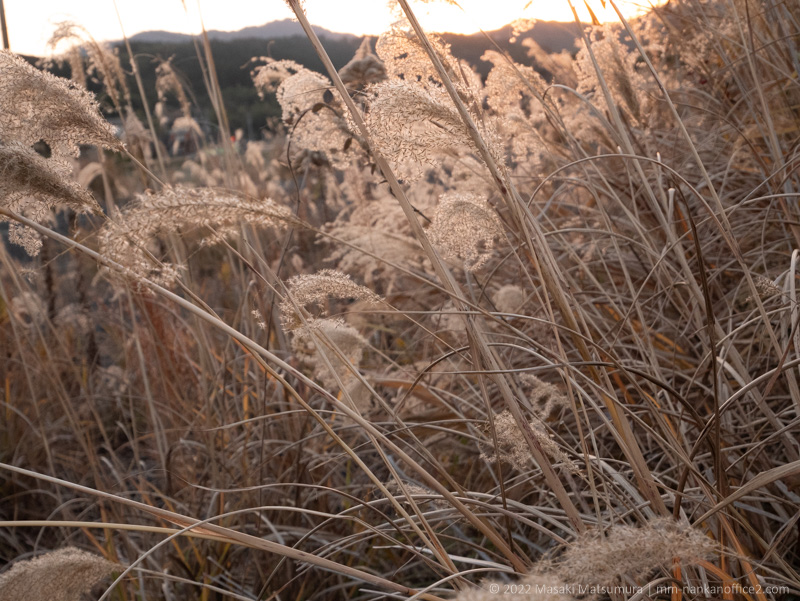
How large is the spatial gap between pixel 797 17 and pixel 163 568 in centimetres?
283

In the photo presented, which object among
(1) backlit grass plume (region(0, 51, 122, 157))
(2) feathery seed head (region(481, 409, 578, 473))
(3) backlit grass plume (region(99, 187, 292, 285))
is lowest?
(2) feathery seed head (region(481, 409, 578, 473))

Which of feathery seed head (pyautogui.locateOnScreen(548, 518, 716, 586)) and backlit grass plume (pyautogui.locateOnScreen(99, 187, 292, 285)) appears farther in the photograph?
backlit grass plume (pyautogui.locateOnScreen(99, 187, 292, 285))

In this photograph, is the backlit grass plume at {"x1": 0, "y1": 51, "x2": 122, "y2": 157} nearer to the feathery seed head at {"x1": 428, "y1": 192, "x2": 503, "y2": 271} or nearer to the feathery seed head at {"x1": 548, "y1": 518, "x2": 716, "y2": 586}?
the feathery seed head at {"x1": 428, "y1": 192, "x2": 503, "y2": 271}

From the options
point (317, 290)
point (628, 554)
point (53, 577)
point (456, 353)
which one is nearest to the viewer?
point (628, 554)

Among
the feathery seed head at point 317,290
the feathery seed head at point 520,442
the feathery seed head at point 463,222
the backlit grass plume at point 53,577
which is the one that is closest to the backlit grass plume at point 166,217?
the feathery seed head at point 317,290

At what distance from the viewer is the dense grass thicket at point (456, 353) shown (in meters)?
0.91

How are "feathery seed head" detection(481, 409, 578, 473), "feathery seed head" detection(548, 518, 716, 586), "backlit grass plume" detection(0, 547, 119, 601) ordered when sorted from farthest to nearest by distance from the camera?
"feathery seed head" detection(481, 409, 578, 473) → "backlit grass plume" detection(0, 547, 119, 601) → "feathery seed head" detection(548, 518, 716, 586)

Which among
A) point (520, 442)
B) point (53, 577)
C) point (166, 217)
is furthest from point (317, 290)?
point (53, 577)

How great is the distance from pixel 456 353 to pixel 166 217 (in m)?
0.63

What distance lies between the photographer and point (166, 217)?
913 mm

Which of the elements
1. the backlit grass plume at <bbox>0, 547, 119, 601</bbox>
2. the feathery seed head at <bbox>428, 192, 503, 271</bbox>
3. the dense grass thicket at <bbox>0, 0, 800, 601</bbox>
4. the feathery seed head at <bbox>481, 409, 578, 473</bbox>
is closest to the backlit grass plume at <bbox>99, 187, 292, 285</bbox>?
the dense grass thicket at <bbox>0, 0, 800, 601</bbox>

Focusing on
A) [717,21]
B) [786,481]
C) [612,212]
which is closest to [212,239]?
[786,481]

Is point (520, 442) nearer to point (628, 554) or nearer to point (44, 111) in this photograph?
point (628, 554)

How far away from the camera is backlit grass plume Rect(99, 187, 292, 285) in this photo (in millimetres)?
910
